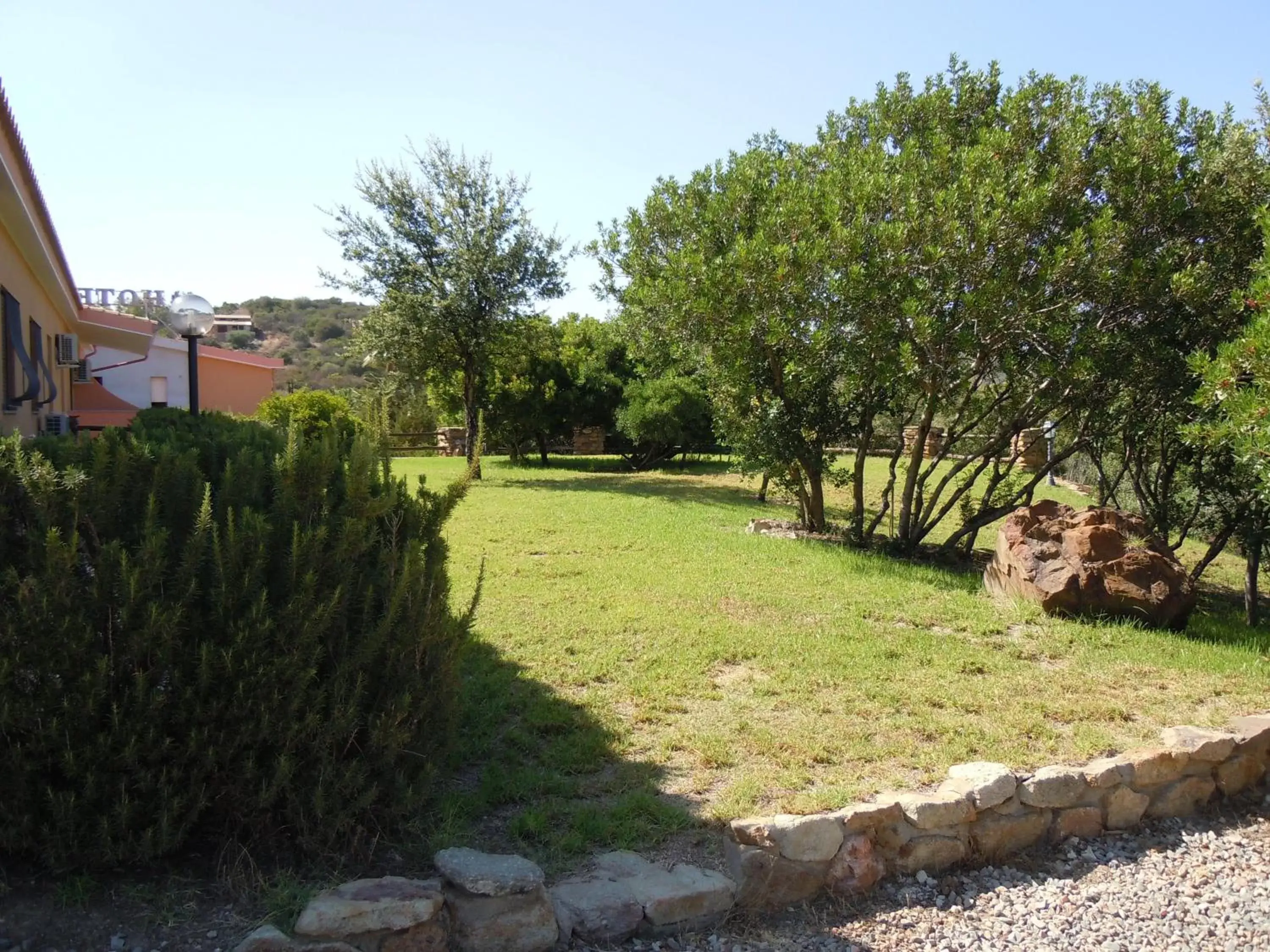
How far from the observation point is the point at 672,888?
10.1 ft

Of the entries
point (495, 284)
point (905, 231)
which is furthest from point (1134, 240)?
point (495, 284)

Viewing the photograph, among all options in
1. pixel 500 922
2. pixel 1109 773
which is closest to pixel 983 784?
pixel 1109 773

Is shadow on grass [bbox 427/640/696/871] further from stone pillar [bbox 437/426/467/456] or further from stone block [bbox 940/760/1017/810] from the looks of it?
stone pillar [bbox 437/426/467/456]

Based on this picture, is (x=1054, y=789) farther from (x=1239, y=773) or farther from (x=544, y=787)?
(x=544, y=787)

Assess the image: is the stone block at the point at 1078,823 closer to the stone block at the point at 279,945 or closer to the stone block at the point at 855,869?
the stone block at the point at 855,869

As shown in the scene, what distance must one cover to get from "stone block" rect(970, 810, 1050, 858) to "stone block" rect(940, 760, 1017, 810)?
0.23 feet

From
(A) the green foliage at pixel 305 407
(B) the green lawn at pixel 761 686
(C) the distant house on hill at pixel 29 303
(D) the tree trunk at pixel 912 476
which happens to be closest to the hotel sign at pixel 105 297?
(C) the distant house on hill at pixel 29 303

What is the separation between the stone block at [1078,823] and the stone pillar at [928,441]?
262 inches

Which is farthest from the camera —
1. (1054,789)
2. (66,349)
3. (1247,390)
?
(66,349)

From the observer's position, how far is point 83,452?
3045mm

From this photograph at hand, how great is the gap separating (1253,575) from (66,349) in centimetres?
1254

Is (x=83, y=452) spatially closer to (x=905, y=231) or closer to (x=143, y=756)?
(x=143, y=756)

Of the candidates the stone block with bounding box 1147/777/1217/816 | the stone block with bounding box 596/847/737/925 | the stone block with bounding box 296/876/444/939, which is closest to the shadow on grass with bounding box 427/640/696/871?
the stone block with bounding box 596/847/737/925

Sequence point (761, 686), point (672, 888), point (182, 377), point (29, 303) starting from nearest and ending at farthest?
point (672, 888)
point (761, 686)
point (29, 303)
point (182, 377)
